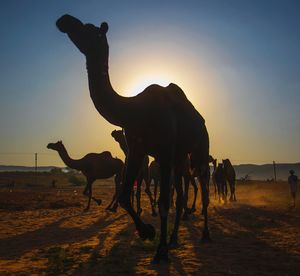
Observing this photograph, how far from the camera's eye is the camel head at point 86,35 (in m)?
6.11

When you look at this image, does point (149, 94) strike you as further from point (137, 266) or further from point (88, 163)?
point (88, 163)

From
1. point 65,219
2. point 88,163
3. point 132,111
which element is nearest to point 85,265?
point 132,111

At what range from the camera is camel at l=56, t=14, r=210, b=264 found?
631 cm

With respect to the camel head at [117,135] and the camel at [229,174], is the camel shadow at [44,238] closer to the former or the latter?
the camel head at [117,135]

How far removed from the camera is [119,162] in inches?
779

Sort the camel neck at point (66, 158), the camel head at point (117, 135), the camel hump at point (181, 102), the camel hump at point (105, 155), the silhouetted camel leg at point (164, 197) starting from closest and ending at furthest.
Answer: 1. the silhouetted camel leg at point (164, 197)
2. the camel hump at point (181, 102)
3. the camel head at point (117, 135)
4. the camel neck at point (66, 158)
5. the camel hump at point (105, 155)

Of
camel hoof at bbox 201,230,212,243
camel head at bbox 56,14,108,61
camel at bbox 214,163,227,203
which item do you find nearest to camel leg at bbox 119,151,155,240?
camel head at bbox 56,14,108,61

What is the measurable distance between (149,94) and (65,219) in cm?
811

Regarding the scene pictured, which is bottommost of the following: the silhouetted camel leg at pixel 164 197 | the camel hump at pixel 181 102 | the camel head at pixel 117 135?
the silhouetted camel leg at pixel 164 197

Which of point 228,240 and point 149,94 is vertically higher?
point 149,94

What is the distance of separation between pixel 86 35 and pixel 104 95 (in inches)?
37.1

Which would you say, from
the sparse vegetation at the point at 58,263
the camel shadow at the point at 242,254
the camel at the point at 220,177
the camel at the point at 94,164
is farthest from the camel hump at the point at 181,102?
the camel at the point at 220,177

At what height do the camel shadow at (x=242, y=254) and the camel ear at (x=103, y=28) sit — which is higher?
the camel ear at (x=103, y=28)

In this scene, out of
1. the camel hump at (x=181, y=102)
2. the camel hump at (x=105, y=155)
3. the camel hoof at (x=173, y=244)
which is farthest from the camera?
the camel hump at (x=105, y=155)
